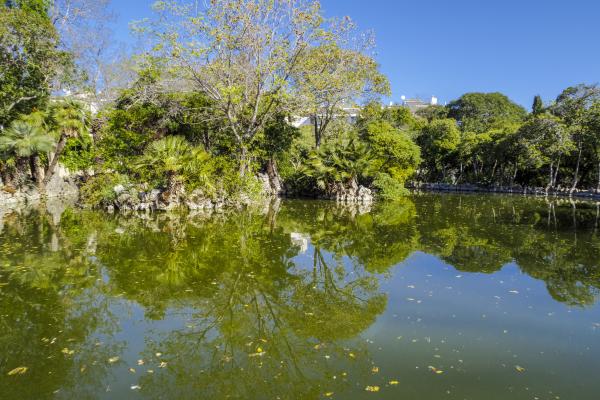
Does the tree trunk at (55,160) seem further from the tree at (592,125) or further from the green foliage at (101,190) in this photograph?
the tree at (592,125)

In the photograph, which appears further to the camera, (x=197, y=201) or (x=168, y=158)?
(x=197, y=201)

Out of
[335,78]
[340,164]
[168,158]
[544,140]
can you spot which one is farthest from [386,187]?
[544,140]

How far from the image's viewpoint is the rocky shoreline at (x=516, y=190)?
33.7 m

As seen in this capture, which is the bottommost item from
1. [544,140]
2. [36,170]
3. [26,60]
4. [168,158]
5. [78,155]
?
[36,170]

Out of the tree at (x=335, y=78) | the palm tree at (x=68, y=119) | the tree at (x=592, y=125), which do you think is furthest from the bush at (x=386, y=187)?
the palm tree at (x=68, y=119)

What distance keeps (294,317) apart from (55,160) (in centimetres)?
2368

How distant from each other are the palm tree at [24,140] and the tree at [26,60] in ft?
3.91

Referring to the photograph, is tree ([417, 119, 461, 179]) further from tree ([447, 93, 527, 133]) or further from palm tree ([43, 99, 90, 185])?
palm tree ([43, 99, 90, 185])

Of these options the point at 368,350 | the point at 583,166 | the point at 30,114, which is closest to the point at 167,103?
the point at 30,114

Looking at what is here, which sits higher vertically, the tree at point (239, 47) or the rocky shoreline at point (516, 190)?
the tree at point (239, 47)

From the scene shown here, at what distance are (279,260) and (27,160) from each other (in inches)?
841

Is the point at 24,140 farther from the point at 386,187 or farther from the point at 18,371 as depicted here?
the point at 18,371

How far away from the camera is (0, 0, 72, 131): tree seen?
21719 millimetres

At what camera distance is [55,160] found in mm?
25188
